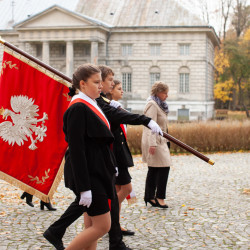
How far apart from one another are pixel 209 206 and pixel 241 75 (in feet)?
135

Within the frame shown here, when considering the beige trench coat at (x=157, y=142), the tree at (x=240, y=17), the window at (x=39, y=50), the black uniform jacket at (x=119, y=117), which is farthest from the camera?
the tree at (x=240, y=17)

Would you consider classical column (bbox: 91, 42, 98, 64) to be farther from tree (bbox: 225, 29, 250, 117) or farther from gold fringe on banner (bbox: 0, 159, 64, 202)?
gold fringe on banner (bbox: 0, 159, 64, 202)

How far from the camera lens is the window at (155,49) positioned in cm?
4512

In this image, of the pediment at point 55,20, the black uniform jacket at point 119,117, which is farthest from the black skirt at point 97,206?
the pediment at point 55,20

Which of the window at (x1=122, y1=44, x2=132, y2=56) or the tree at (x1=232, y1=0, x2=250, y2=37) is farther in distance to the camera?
the tree at (x1=232, y1=0, x2=250, y2=37)

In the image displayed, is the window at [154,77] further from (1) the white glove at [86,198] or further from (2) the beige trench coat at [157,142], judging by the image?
(1) the white glove at [86,198]

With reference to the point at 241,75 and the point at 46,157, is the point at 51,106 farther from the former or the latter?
the point at 241,75

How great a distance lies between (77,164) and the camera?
3729 millimetres

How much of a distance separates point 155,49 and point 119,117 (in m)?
41.5

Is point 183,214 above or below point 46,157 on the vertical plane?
below

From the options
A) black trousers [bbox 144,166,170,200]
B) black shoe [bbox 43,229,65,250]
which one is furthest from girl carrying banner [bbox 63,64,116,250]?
black trousers [bbox 144,166,170,200]

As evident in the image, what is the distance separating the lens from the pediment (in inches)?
1722

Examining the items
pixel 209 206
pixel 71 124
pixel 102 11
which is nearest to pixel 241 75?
pixel 102 11

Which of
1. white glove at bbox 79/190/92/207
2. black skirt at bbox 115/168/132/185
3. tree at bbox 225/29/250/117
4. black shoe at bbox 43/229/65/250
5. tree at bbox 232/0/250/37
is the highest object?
tree at bbox 232/0/250/37
